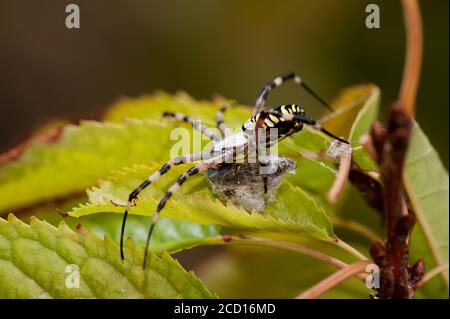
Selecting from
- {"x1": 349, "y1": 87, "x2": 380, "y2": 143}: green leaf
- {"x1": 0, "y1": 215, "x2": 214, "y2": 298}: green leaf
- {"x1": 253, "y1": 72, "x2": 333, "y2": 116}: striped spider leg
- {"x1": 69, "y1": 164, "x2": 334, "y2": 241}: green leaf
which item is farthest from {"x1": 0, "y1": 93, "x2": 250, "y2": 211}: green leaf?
{"x1": 349, "y1": 87, "x2": 380, "y2": 143}: green leaf

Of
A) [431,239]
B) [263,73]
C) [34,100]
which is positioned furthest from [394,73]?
[34,100]

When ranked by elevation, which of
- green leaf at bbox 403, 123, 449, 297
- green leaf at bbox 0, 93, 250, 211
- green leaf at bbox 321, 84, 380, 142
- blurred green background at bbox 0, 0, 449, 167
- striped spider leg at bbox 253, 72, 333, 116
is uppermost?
blurred green background at bbox 0, 0, 449, 167

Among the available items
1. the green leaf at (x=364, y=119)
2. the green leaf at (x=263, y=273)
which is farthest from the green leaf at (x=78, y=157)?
the green leaf at (x=263, y=273)

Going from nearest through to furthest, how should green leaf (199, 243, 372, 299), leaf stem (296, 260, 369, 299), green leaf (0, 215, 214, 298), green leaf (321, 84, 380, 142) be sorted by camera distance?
leaf stem (296, 260, 369, 299)
green leaf (0, 215, 214, 298)
green leaf (321, 84, 380, 142)
green leaf (199, 243, 372, 299)

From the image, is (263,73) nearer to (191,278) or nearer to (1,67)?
(1,67)

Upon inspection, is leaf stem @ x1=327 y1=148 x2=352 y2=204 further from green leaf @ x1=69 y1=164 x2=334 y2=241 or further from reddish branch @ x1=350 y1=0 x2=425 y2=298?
green leaf @ x1=69 y1=164 x2=334 y2=241

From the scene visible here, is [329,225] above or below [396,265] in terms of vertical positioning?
above
